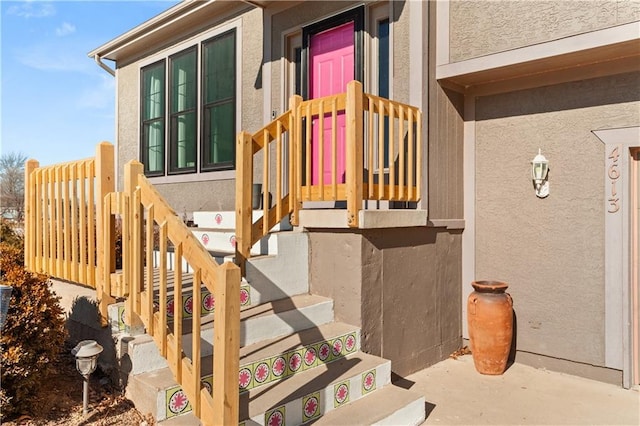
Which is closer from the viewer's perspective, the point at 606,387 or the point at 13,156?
the point at 606,387

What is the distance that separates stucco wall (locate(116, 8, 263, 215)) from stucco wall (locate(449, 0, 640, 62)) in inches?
105

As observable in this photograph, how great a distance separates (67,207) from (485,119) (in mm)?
4125

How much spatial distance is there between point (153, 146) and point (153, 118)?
1.56 ft

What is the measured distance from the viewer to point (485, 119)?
4.75m

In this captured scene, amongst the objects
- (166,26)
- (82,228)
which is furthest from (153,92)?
(82,228)

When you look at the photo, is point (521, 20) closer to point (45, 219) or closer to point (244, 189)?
point (244, 189)

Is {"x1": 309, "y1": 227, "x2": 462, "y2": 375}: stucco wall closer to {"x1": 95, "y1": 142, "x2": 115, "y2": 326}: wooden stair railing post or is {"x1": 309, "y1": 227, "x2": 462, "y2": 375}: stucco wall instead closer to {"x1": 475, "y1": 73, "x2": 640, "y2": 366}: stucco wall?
{"x1": 475, "y1": 73, "x2": 640, "y2": 366}: stucco wall

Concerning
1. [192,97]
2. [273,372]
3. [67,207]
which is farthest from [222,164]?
[273,372]

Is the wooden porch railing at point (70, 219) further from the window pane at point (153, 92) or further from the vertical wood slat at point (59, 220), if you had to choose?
the window pane at point (153, 92)

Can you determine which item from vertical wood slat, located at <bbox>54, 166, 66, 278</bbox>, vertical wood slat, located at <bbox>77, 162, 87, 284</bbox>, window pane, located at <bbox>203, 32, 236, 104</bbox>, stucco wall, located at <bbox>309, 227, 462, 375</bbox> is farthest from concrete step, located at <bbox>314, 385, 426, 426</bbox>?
window pane, located at <bbox>203, 32, 236, 104</bbox>

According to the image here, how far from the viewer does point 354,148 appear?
3549 mm

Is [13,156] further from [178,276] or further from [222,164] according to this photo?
[178,276]

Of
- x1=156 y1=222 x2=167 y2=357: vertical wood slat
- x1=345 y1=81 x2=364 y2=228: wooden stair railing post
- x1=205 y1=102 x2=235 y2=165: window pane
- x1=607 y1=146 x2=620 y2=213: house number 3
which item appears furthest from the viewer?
x1=205 y1=102 x2=235 y2=165: window pane

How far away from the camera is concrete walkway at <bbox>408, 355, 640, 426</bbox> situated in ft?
10.8
